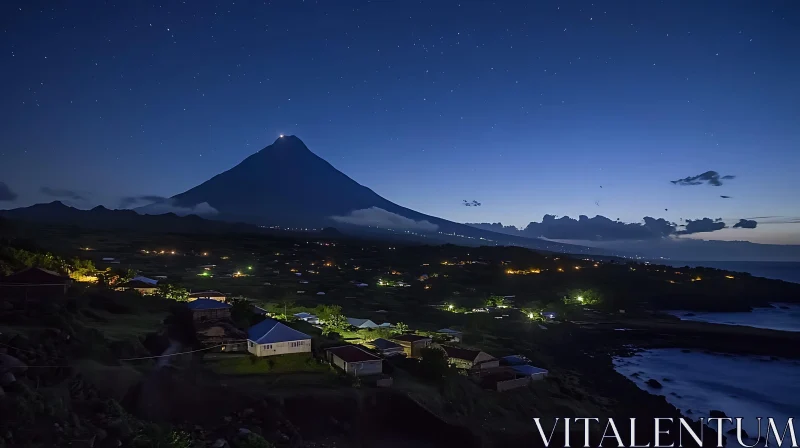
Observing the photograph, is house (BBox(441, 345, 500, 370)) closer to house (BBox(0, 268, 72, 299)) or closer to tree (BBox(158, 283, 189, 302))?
tree (BBox(158, 283, 189, 302))

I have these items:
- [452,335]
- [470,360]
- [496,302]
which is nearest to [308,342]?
[470,360]

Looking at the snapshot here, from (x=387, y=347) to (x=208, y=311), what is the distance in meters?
8.51

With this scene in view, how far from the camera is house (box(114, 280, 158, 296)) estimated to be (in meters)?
30.1

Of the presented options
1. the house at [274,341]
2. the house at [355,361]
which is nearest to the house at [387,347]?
the house at [355,361]

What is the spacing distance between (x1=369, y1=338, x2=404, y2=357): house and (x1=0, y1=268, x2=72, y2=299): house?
1349cm

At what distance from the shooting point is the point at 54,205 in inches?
6132

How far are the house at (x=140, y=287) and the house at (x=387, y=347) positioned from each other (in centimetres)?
1508

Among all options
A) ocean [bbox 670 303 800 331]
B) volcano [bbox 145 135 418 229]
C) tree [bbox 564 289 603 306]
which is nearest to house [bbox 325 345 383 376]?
tree [bbox 564 289 603 306]

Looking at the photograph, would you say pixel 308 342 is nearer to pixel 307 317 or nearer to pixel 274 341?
pixel 274 341

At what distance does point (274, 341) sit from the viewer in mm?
19828

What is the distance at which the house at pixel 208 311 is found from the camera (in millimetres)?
22827

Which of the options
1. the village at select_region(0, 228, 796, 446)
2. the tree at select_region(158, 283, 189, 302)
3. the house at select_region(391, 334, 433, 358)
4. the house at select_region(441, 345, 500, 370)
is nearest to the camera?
the village at select_region(0, 228, 796, 446)

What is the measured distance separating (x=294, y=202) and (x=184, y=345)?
17048cm

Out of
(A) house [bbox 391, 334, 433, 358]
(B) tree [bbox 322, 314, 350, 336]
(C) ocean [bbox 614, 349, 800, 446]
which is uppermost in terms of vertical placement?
(B) tree [bbox 322, 314, 350, 336]
